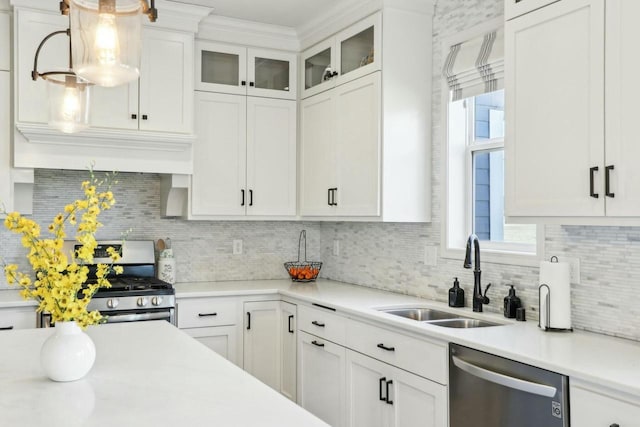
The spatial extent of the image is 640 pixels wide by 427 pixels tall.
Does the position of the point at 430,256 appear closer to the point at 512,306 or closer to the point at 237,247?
the point at 512,306

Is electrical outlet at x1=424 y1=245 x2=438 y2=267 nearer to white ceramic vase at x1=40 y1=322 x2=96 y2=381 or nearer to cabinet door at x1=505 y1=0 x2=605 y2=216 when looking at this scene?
cabinet door at x1=505 y1=0 x2=605 y2=216

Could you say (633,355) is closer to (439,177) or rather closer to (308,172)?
(439,177)

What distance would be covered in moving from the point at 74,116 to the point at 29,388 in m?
0.91

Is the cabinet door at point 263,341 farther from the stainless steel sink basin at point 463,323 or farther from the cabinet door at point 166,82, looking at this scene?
the stainless steel sink basin at point 463,323

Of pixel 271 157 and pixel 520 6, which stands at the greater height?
pixel 520 6

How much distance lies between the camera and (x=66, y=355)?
5.83ft

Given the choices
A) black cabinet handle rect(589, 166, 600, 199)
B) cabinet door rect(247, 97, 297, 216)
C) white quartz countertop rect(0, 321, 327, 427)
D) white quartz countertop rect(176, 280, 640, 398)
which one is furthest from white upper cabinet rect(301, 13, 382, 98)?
white quartz countertop rect(0, 321, 327, 427)

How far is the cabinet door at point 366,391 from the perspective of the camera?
2.90 meters

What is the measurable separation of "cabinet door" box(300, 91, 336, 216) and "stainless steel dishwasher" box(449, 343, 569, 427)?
1.79 m

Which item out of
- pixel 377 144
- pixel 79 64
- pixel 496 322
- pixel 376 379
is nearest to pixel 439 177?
pixel 377 144

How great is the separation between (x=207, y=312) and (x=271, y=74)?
1.77 metres

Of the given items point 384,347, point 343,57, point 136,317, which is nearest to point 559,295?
point 384,347

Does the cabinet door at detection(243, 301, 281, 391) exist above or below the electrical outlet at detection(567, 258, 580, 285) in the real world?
below

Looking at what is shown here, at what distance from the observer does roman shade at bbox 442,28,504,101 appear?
3064 mm
